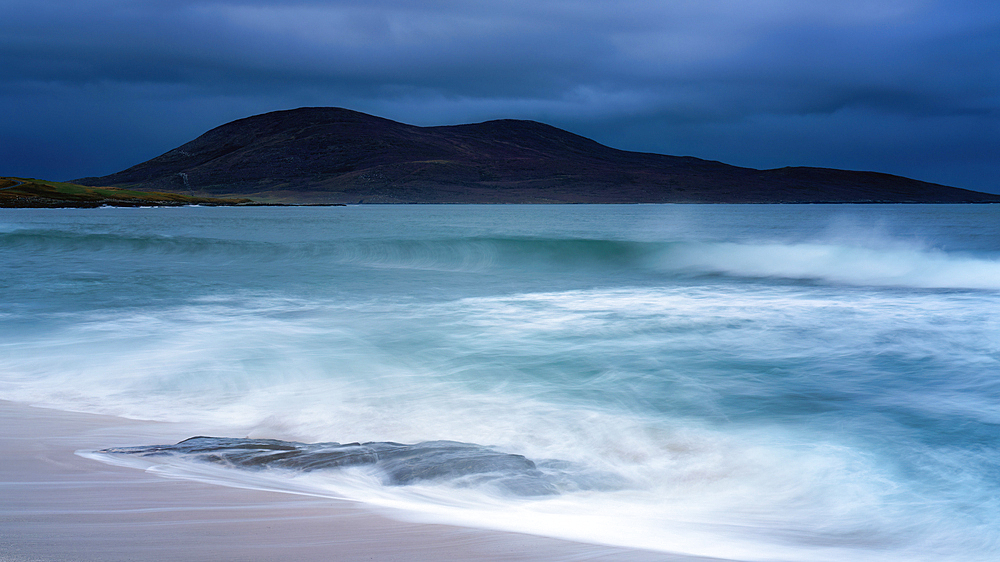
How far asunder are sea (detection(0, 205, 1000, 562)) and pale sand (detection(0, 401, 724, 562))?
13 centimetres

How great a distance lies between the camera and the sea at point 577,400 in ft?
10.5

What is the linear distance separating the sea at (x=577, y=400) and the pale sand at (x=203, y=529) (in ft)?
0.43

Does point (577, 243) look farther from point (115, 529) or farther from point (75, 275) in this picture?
point (115, 529)

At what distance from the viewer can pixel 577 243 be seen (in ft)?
87.5

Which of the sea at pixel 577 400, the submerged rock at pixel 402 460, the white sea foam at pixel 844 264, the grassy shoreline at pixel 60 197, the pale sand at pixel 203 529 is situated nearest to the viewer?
the pale sand at pixel 203 529

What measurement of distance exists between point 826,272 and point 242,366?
15.9 metres

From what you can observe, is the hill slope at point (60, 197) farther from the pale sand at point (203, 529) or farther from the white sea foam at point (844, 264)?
the pale sand at point (203, 529)

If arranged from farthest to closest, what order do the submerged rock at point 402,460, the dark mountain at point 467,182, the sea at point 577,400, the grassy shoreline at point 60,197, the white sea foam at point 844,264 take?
the dark mountain at point 467,182 < the grassy shoreline at point 60,197 < the white sea foam at point 844,264 < the submerged rock at point 402,460 < the sea at point 577,400

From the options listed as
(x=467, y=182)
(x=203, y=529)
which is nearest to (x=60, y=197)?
(x=203, y=529)

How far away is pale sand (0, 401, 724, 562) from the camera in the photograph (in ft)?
8.35

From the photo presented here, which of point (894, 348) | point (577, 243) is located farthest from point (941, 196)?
point (894, 348)

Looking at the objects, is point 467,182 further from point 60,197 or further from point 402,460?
point 402,460

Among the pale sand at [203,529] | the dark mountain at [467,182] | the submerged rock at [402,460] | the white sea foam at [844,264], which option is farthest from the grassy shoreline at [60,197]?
the pale sand at [203,529]

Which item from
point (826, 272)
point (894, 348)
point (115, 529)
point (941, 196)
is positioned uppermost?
point (941, 196)
